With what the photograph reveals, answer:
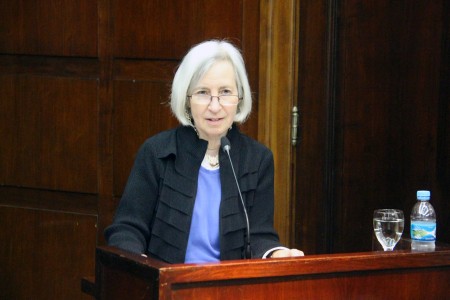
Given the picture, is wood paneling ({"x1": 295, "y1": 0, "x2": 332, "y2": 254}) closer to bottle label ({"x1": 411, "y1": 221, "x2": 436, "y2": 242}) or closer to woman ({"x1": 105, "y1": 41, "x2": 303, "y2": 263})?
woman ({"x1": 105, "y1": 41, "x2": 303, "y2": 263})

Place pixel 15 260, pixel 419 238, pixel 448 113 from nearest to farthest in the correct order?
pixel 419 238 < pixel 448 113 < pixel 15 260

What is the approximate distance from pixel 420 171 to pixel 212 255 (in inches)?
56.0

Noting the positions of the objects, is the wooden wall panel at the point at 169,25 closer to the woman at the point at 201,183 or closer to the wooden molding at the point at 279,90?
the wooden molding at the point at 279,90

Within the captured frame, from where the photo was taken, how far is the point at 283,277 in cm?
229

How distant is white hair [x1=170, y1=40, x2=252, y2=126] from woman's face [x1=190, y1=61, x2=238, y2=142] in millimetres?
17

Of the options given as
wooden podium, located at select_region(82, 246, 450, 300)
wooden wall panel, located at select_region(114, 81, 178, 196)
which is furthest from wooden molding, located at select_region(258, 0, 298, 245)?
wooden podium, located at select_region(82, 246, 450, 300)

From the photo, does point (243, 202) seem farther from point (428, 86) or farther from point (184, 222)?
point (428, 86)

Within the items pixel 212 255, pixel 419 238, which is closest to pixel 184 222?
pixel 212 255

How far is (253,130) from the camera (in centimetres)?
390

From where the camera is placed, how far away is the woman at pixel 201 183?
2.73 m

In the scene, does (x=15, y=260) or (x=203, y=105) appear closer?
(x=203, y=105)

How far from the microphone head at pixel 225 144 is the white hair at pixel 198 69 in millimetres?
195

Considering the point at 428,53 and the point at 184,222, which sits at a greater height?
the point at 428,53

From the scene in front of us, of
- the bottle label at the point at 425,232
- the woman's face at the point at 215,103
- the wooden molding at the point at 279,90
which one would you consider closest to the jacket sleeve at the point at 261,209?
the woman's face at the point at 215,103
